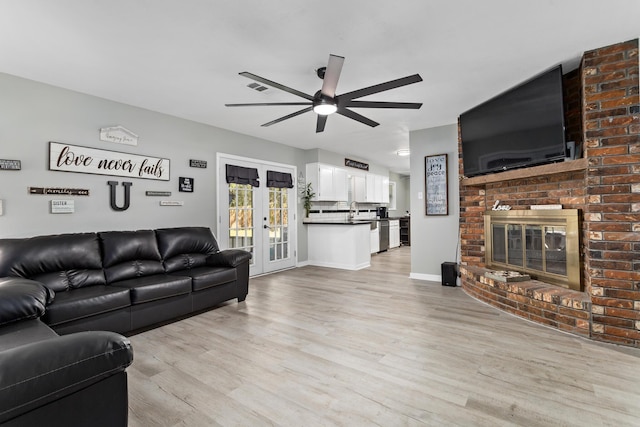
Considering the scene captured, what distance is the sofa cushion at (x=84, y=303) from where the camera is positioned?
8.00ft

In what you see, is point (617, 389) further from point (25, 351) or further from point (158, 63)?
point (158, 63)

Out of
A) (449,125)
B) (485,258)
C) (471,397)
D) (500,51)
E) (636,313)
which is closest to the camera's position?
(471,397)

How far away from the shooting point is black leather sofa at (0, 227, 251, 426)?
1.03 m

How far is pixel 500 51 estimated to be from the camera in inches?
107

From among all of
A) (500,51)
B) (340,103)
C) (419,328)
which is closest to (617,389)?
(419,328)

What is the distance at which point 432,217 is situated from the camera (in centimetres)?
502

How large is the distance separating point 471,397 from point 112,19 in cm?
353

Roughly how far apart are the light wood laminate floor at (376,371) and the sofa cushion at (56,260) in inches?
31.9

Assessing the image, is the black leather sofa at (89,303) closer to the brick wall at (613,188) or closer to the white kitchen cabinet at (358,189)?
the brick wall at (613,188)

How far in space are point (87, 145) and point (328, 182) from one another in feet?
14.3

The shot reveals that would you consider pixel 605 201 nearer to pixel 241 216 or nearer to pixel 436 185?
pixel 436 185

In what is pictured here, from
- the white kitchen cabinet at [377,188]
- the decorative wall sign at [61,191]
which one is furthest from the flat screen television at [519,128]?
the decorative wall sign at [61,191]

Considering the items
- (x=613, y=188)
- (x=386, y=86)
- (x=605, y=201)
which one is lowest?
(x=605, y=201)

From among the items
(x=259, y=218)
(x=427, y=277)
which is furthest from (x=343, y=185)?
(x=427, y=277)
